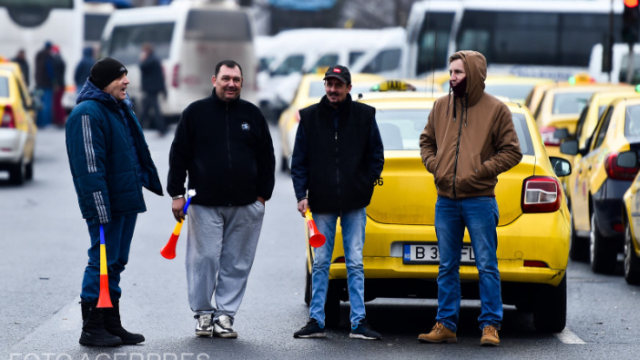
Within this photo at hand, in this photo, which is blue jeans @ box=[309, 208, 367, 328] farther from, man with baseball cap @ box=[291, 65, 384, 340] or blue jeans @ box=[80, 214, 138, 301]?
blue jeans @ box=[80, 214, 138, 301]

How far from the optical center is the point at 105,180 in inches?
287

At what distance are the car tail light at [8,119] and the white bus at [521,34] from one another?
1310cm

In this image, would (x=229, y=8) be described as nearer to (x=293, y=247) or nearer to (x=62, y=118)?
(x=62, y=118)

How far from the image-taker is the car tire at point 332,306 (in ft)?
26.4

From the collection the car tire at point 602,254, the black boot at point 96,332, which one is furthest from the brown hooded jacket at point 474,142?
the car tire at point 602,254

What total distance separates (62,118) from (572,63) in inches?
476

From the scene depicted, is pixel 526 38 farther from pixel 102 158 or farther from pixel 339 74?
pixel 102 158

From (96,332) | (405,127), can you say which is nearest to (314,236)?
(96,332)

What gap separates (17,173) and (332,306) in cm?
1135

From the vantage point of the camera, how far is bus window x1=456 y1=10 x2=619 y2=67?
2945 cm

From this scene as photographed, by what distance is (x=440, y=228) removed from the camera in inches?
295

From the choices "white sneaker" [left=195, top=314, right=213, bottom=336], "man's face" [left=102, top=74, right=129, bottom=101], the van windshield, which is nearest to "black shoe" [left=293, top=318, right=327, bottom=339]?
"white sneaker" [left=195, top=314, right=213, bottom=336]

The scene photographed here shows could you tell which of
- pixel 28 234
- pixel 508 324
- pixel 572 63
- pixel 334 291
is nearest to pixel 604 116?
pixel 508 324

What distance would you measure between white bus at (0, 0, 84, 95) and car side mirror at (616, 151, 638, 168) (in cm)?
2209
